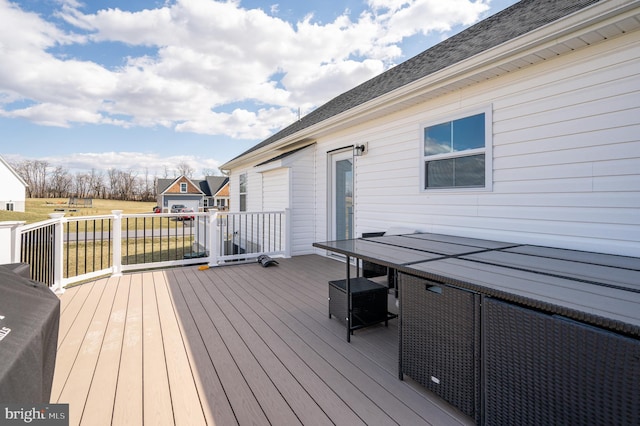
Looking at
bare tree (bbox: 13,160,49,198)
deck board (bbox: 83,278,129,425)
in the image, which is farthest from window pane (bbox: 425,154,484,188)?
bare tree (bbox: 13,160,49,198)

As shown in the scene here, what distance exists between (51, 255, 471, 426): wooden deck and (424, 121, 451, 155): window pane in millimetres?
2514

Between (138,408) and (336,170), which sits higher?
(336,170)

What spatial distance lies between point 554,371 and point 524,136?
2.70 m

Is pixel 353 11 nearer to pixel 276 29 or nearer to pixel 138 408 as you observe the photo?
pixel 276 29

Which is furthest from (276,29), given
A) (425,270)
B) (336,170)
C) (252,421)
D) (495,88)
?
(252,421)

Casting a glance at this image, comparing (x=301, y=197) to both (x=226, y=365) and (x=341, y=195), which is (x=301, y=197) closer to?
(x=341, y=195)

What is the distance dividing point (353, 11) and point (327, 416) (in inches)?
316

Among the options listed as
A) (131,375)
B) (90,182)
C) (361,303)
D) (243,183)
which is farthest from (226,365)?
(90,182)

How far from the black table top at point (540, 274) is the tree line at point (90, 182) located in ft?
139

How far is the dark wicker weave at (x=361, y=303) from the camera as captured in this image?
2857 mm

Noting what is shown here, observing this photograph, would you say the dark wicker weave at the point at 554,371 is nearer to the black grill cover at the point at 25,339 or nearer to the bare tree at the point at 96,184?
the black grill cover at the point at 25,339

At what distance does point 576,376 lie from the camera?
1152 millimetres

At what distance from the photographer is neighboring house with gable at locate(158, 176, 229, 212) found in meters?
33.4

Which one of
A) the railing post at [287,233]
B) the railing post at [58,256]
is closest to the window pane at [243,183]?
the railing post at [287,233]
